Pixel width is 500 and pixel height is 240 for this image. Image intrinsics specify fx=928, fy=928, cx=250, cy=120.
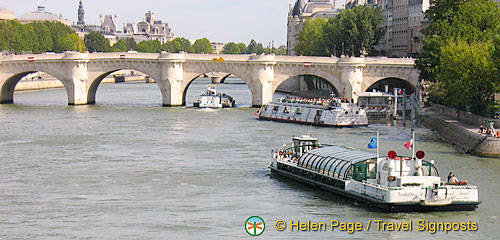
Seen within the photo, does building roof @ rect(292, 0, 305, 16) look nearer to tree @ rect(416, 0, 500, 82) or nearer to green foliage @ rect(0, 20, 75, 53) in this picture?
green foliage @ rect(0, 20, 75, 53)

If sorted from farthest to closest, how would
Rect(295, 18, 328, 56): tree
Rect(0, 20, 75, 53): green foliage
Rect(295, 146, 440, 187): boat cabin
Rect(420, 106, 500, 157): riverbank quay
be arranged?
Rect(0, 20, 75, 53): green foliage → Rect(295, 18, 328, 56): tree → Rect(420, 106, 500, 157): riverbank quay → Rect(295, 146, 440, 187): boat cabin

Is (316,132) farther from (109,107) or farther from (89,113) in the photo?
(109,107)

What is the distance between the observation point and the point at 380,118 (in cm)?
7275

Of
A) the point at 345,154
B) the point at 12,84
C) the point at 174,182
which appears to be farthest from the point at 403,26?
the point at 345,154

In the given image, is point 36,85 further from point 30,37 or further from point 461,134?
point 461,134

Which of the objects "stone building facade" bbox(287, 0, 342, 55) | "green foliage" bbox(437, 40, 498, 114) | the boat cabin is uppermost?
"stone building facade" bbox(287, 0, 342, 55)

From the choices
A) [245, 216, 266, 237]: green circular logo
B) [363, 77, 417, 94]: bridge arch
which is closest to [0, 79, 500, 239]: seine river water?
Answer: [245, 216, 266, 237]: green circular logo

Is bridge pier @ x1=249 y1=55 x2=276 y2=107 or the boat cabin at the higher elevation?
bridge pier @ x1=249 y1=55 x2=276 y2=107

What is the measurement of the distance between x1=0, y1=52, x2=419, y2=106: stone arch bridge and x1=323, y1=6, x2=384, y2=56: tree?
21593 mm

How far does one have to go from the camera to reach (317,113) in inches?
2660

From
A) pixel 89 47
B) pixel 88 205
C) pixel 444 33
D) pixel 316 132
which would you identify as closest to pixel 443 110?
pixel 444 33

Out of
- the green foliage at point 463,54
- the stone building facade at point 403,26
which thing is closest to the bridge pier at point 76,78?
the green foliage at point 463,54

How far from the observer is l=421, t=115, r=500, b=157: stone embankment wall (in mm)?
46312

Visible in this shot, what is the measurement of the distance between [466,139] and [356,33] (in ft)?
181
